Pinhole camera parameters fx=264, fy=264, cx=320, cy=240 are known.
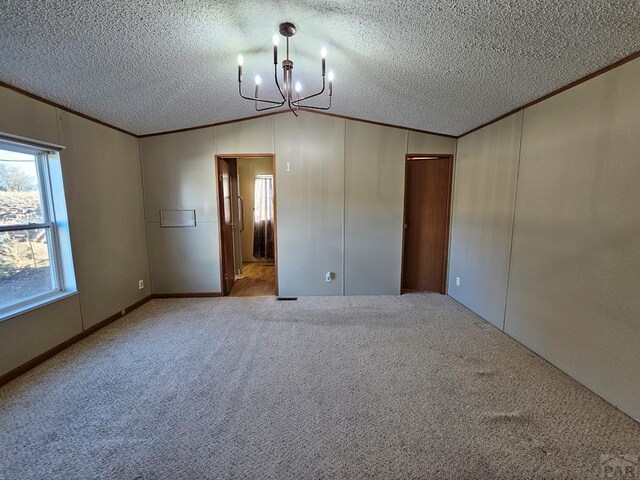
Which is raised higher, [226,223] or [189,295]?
[226,223]

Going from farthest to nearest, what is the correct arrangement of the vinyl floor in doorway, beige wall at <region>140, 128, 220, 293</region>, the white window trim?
the vinyl floor in doorway < beige wall at <region>140, 128, 220, 293</region> < the white window trim

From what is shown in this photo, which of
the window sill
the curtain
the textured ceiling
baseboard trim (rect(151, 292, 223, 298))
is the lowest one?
baseboard trim (rect(151, 292, 223, 298))

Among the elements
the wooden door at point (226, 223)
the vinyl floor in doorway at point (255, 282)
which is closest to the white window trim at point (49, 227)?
the wooden door at point (226, 223)

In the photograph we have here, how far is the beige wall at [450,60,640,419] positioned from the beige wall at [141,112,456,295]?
4.79ft

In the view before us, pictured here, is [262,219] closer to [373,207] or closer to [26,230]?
[373,207]

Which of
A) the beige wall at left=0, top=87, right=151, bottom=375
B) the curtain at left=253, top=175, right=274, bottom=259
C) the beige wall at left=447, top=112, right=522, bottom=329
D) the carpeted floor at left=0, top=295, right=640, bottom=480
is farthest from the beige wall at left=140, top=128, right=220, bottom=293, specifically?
→ the beige wall at left=447, top=112, right=522, bottom=329

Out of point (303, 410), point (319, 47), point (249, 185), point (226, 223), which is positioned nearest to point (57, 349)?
point (226, 223)

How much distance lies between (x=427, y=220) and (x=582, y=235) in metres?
2.19

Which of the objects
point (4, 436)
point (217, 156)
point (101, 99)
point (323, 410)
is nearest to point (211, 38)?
point (101, 99)

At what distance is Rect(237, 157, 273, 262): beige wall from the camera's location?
619 centimetres

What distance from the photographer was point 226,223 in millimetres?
4180

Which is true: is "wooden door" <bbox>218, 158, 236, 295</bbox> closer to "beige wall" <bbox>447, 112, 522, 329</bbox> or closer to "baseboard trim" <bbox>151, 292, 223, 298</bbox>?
"baseboard trim" <bbox>151, 292, 223, 298</bbox>

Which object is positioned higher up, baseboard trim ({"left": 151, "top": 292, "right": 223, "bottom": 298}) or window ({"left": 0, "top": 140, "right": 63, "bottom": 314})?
window ({"left": 0, "top": 140, "right": 63, "bottom": 314})

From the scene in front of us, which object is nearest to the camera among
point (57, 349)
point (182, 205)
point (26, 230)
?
point (26, 230)
